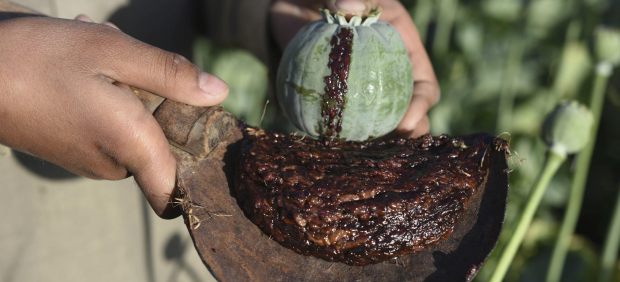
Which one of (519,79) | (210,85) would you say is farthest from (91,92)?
(519,79)

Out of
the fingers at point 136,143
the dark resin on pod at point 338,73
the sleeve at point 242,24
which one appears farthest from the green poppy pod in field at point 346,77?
the sleeve at point 242,24

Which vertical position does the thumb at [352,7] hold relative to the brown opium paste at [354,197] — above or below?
above

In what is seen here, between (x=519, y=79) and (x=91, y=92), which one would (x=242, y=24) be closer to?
(x=91, y=92)

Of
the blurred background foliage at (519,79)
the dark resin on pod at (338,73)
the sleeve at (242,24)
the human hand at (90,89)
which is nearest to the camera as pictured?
the human hand at (90,89)

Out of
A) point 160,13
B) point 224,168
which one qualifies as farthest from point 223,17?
point 224,168

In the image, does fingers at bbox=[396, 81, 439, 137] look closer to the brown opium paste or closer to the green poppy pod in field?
the green poppy pod in field

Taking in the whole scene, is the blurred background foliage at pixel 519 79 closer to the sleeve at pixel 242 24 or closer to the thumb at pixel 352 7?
the sleeve at pixel 242 24

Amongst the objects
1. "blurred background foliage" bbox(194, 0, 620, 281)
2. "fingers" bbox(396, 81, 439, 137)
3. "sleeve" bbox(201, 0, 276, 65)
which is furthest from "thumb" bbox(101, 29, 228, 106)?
"blurred background foliage" bbox(194, 0, 620, 281)

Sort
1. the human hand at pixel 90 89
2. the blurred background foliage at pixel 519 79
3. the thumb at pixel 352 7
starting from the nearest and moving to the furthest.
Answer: the human hand at pixel 90 89
the thumb at pixel 352 7
the blurred background foliage at pixel 519 79
